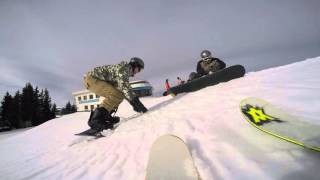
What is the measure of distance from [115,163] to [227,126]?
1.65m

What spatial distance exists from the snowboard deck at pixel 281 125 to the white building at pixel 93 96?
35520 mm

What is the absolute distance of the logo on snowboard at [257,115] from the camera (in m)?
2.57

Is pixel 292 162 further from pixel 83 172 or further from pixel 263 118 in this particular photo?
pixel 83 172

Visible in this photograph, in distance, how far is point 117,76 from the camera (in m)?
5.51

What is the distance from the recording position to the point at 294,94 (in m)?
3.63

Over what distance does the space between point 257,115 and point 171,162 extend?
4.70 ft

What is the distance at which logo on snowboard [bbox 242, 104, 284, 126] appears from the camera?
2.57 meters

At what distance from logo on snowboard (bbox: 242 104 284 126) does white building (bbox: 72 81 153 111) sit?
35463 mm

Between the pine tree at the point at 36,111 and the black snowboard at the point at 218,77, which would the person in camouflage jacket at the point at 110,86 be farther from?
the pine tree at the point at 36,111

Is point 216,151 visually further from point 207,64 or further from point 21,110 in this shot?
point 21,110

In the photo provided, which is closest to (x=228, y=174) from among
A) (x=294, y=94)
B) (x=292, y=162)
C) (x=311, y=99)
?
(x=292, y=162)

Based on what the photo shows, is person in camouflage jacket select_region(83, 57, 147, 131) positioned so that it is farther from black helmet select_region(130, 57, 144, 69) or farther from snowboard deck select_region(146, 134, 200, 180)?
snowboard deck select_region(146, 134, 200, 180)

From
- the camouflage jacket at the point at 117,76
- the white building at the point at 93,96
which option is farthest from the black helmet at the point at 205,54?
the white building at the point at 93,96

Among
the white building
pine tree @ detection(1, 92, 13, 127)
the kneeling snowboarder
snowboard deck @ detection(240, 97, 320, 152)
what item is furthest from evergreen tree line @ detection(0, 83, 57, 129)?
snowboard deck @ detection(240, 97, 320, 152)
